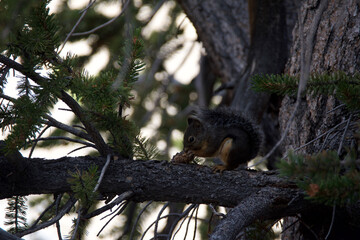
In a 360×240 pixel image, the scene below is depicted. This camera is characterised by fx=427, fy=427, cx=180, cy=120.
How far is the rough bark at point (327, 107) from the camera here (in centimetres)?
184

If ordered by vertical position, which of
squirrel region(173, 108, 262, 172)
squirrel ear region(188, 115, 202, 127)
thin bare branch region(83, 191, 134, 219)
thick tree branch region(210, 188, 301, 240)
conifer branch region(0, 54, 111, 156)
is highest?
squirrel ear region(188, 115, 202, 127)

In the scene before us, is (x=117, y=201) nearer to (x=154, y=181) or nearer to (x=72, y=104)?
(x=154, y=181)

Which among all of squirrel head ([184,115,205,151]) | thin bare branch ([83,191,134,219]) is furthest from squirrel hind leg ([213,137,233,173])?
thin bare branch ([83,191,134,219])

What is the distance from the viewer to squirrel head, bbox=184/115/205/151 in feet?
9.93

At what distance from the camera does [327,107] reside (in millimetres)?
2094

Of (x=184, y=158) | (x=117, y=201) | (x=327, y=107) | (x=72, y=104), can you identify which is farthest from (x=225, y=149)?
(x=72, y=104)

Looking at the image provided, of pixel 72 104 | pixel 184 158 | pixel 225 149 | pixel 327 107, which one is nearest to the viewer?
pixel 72 104

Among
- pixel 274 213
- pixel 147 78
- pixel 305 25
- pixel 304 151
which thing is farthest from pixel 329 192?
pixel 147 78

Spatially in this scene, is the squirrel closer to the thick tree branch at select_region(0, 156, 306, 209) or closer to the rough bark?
the rough bark

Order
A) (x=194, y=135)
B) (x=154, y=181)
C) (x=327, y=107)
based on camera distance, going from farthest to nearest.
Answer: (x=194, y=135) < (x=327, y=107) < (x=154, y=181)

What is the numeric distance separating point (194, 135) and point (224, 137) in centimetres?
36

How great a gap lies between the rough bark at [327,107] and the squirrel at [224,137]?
1.02 feet

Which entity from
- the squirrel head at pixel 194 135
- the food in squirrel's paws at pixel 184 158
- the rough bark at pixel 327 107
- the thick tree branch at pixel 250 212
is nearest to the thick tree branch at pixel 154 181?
the thick tree branch at pixel 250 212

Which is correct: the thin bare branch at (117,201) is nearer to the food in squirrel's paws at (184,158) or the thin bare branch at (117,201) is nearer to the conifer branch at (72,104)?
the conifer branch at (72,104)
